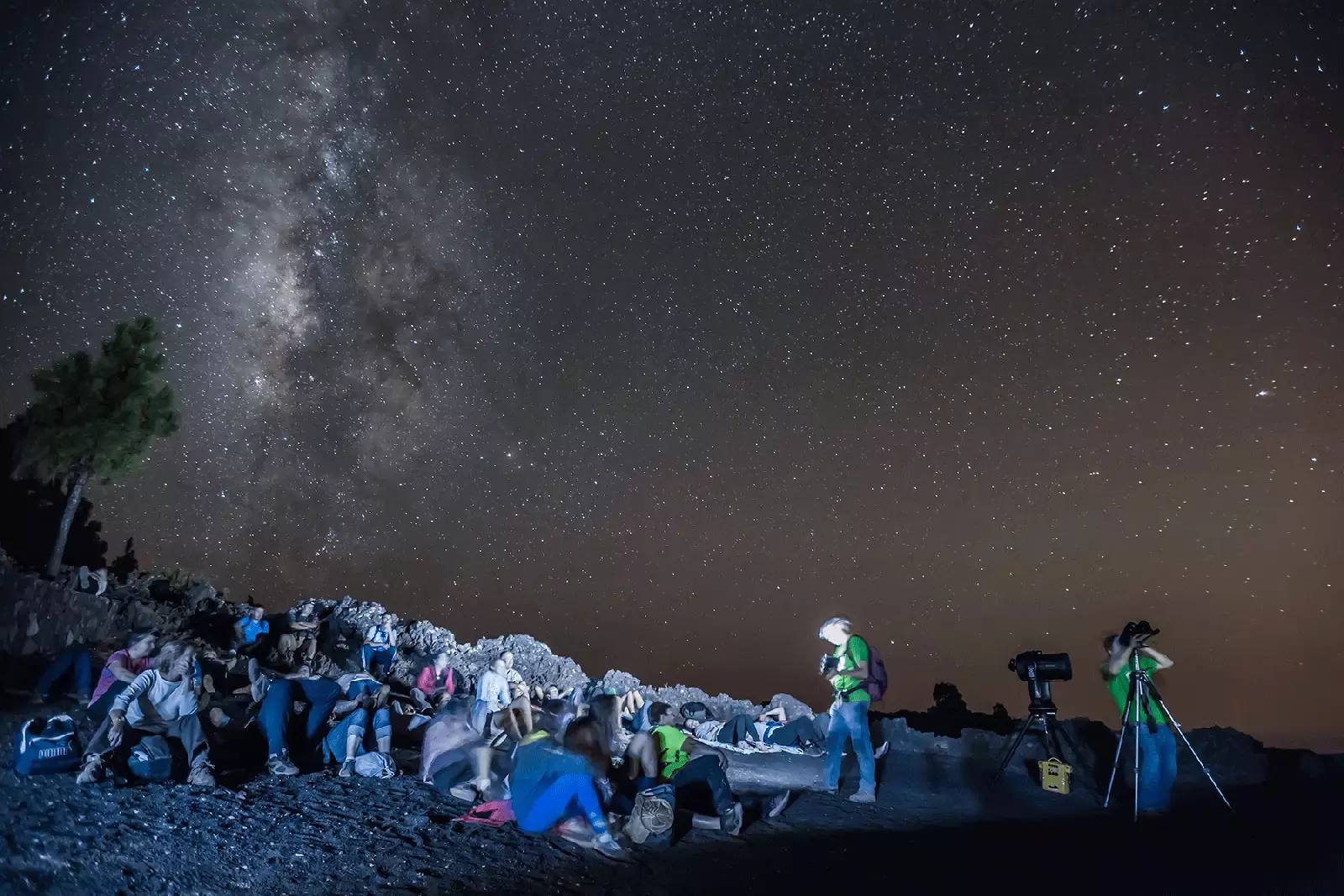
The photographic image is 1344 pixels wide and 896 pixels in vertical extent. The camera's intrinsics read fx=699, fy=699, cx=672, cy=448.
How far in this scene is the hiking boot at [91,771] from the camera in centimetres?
483

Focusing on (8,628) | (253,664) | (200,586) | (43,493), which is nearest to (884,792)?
(253,664)

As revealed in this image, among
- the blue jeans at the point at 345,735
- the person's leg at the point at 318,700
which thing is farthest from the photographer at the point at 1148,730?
the person's leg at the point at 318,700

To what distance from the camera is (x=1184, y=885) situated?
413 centimetres

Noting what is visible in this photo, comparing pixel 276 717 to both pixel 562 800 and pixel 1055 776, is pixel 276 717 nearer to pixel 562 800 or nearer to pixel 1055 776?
pixel 562 800

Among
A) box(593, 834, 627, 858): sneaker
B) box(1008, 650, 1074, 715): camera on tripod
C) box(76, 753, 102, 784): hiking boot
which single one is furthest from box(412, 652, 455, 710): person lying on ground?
box(1008, 650, 1074, 715): camera on tripod

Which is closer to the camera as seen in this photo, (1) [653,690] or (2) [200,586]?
(2) [200,586]

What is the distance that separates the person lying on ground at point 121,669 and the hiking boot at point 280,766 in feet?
4.06

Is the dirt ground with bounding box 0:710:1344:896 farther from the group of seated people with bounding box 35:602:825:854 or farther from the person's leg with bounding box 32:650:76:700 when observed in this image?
the person's leg with bounding box 32:650:76:700

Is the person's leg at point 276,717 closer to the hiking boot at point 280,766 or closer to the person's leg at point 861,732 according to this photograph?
the hiking boot at point 280,766

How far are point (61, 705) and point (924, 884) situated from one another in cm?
845

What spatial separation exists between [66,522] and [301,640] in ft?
33.7

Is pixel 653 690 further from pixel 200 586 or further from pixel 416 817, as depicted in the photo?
pixel 416 817

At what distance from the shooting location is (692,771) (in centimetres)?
542

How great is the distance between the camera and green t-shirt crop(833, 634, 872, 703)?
259 inches
